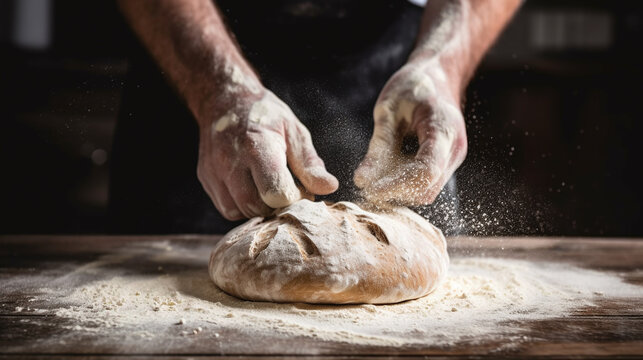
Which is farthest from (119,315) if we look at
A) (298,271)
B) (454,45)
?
(454,45)

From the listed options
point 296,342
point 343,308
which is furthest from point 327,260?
point 296,342

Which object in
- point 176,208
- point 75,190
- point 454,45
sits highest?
point 454,45

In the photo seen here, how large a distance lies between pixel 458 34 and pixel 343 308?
1.02 meters

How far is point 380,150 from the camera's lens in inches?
53.1

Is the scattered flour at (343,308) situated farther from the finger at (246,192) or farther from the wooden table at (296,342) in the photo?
the finger at (246,192)

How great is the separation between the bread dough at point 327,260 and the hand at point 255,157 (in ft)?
0.23

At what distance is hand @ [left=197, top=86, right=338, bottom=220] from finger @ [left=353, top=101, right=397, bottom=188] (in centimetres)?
7

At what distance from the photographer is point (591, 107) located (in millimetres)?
3754

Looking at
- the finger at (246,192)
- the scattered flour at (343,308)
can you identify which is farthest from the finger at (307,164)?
the scattered flour at (343,308)

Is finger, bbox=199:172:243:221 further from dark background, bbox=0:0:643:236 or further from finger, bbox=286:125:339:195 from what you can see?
dark background, bbox=0:0:643:236

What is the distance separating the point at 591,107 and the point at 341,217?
3160 millimetres

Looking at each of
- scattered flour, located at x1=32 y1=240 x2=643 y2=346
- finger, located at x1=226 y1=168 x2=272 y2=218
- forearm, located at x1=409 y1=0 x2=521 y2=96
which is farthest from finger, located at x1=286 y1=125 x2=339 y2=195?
forearm, located at x1=409 y1=0 x2=521 y2=96

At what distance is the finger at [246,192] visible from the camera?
1.30 meters

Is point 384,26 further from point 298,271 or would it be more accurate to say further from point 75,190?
point 75,190
